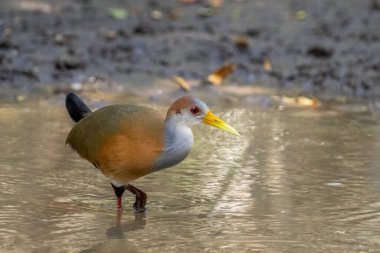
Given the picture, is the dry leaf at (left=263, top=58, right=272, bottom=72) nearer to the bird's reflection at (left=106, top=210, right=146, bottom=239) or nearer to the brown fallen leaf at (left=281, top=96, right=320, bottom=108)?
the brown fallen leaf at (left=281, top=96, right=320, bottom=108)

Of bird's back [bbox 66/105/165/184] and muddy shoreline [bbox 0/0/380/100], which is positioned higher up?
muddy shoreline [bbox 0/0/380/100]

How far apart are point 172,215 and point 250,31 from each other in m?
7.02

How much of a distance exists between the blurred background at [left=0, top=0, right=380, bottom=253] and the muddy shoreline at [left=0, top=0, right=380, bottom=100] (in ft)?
0.08

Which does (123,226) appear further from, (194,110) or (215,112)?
(215,112)

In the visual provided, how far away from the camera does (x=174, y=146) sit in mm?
6414

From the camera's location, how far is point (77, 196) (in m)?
6.98

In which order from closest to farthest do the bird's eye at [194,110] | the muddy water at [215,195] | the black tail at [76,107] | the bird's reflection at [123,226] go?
the muddy water at [215,195]
the bird's reflection at [123,226]
the bird's eye at [194,110]
the black tail at [76,107]

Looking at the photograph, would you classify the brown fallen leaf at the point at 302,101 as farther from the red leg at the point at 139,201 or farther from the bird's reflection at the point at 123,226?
the bird's reflection at the point at 123,226

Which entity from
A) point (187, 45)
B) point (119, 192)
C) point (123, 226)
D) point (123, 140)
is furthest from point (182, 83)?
point (123, 226)

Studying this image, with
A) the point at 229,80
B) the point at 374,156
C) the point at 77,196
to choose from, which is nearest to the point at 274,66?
the point at 229,80

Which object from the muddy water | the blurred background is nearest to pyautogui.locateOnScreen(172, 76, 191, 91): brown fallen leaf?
the blurred background

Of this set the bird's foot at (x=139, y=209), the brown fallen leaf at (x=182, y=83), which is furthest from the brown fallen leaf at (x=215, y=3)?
the bird's foot at (x=139, y=209)

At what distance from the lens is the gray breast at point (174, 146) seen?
6.41 metres

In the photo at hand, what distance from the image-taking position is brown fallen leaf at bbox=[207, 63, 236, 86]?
11.7 meters
